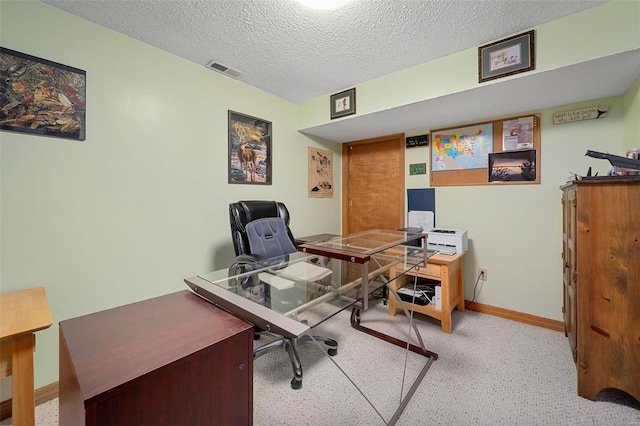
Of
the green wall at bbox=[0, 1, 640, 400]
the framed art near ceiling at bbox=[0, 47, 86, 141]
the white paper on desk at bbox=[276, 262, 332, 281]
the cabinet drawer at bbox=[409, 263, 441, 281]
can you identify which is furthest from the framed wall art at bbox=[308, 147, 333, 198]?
the framed art near ceiling at bbox=[0, 47, 86, 141]

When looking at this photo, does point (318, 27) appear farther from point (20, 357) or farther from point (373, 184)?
point (20, 357)

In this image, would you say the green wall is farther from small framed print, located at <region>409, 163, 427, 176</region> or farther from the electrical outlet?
small framed print, located at <region>409, 163, 427, 176</region>

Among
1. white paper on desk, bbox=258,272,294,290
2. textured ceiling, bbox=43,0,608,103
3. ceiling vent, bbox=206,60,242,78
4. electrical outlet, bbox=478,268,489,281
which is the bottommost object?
electrical outlet, bbox=478,268,489,281

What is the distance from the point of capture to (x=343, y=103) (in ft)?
8.80

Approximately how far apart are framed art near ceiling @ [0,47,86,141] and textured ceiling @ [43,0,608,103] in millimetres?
400

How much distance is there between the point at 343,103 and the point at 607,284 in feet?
7.92

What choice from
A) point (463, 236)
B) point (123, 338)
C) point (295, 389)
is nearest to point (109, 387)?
point (123, 338)

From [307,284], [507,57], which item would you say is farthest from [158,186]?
[507,57]

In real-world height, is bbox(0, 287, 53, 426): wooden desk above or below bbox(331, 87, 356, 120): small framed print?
below

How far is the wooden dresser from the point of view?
139cm

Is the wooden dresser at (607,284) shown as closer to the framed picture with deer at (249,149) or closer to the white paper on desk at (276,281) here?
the white paper on desk at (276,281)

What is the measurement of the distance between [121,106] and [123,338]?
1.79 m

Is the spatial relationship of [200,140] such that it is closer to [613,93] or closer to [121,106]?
[121,106]

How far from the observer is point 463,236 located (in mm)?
2555
